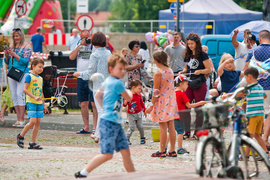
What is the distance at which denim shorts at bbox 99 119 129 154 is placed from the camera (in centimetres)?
598

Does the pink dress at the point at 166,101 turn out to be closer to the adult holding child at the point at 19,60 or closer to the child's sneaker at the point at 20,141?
the child's sneaker at the point at 20,141

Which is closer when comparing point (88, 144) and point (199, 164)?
point (199, 164)

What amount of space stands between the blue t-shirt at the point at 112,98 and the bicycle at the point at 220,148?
103cm

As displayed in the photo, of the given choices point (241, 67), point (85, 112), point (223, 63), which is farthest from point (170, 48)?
point (223, 63)

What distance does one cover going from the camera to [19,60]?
449 inches

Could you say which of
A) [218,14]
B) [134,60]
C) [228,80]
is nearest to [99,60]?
[134,60]

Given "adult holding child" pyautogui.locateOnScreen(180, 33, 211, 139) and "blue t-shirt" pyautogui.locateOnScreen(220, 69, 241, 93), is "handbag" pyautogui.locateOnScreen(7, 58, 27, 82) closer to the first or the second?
"adult holding child" pyautogui.locateOnScreen(180, 33, 211, 139)

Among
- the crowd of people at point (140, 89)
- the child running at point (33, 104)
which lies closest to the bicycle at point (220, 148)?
the crowd of people at point (140, 89)

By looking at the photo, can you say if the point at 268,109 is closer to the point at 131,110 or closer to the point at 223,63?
the point at 223,63

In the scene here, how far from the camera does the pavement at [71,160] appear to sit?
679cm

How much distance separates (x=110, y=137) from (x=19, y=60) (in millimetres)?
5930

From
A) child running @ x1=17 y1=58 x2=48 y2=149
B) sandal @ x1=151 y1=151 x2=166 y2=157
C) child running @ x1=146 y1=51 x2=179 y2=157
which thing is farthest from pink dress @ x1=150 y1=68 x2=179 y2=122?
child running @ x1=17 y1=58 x2=48 y2=149

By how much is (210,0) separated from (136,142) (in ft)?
89.3

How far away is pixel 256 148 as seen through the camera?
561 cm
